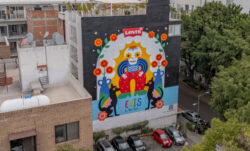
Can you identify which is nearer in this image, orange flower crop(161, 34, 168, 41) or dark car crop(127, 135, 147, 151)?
dark car crop(127, 135, 147, 151)

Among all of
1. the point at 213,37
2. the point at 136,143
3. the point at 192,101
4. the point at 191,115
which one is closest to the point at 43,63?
the point at 136,143

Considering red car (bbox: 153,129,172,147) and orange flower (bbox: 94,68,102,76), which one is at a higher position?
orange flower (bbox: 94,68,102,76)

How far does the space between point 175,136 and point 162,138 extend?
74.6 inches

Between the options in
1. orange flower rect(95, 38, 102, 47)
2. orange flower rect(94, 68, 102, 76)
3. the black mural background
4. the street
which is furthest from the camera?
the street

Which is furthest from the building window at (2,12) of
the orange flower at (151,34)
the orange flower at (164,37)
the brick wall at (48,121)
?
the brick wall at (48,121)

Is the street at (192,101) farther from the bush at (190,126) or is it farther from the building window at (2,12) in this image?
the building window at (2,12)

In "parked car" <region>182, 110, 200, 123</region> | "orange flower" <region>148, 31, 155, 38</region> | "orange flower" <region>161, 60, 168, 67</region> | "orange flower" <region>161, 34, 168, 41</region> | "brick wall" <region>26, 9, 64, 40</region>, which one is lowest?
"parked car" <region>182, 110, 200, 123</region>

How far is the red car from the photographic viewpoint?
35.1 metres

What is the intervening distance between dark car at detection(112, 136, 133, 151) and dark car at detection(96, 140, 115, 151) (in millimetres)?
1175

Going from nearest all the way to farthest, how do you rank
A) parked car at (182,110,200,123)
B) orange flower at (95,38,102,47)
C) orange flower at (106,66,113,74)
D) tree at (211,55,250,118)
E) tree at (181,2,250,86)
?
tree at (211,55,250,118) < orange flower at (95,38,102,47) < orange flower at (106,66,113,74) < tree at (181,2,250,86) < parked car at (182,110,200,123)

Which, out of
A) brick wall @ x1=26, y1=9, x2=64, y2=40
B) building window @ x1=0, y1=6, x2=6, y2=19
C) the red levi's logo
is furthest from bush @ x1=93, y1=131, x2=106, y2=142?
building window @ x1=0, y1=6, x2=6, y2=19

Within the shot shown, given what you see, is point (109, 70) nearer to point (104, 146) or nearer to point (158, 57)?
point (158, 57)

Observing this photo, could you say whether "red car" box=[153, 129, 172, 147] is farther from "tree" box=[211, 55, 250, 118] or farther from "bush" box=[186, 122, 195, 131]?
"tree" box=[211, 55, 250, 118]

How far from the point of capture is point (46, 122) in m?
18.6
